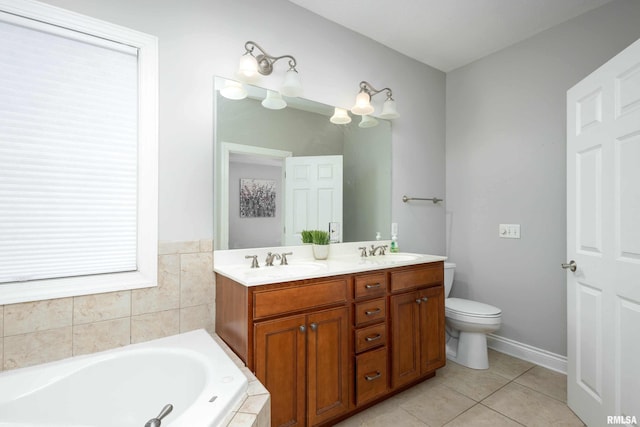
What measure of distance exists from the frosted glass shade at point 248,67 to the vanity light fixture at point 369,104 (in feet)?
2.76

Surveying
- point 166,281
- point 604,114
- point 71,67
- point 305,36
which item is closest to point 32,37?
point 71,67

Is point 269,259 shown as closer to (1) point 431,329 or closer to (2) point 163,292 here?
(2) point 163,292

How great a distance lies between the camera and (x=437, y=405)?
6.20 feet

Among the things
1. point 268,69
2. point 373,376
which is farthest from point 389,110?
point 373,376

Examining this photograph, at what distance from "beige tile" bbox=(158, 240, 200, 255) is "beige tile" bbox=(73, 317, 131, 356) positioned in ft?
1.22

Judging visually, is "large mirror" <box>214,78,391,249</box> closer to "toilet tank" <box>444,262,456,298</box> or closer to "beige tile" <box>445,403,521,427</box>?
"toilet tank" <box>444,262,456,298</box>

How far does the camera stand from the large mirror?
5.99ft

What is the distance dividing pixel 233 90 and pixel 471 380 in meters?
2.58

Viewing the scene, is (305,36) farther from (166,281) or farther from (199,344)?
(199,344)

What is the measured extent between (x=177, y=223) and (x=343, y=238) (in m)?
1.19

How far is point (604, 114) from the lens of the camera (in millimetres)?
1580

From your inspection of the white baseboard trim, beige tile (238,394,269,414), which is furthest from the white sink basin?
the white baseboard trim

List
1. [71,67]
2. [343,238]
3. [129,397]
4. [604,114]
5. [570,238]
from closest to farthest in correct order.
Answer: [129,397] → [71,67] → [604,114] → [570,238] → [343,238]

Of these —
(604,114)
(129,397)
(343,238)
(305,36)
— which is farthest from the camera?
(343,238)
